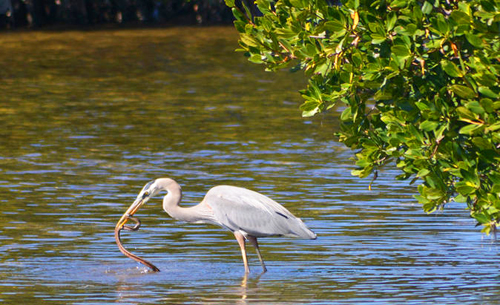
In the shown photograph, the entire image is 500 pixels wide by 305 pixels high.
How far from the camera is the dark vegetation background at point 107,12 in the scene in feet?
207

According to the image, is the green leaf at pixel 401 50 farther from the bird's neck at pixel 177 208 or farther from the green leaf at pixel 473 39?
the bird's neck at pixel 177 208

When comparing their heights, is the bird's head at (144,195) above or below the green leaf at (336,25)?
below

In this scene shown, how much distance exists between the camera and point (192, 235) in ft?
46.6

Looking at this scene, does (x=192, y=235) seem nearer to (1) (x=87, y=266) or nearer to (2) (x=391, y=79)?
(1) (x=87, y=266)

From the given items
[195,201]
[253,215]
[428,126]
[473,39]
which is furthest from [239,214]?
[195,201]

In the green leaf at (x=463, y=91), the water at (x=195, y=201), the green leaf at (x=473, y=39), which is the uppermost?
the green leaf at (x=473, y=39)

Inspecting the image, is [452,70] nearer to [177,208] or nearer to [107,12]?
[177,208]

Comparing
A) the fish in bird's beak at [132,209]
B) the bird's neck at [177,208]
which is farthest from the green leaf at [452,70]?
the fish in bird's beak at [132,209]

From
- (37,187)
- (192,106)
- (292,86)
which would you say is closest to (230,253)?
(37,187)

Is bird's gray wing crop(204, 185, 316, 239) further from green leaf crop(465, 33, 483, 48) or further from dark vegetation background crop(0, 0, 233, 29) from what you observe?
dark vegetation background crop(0, 0, 233, 29)

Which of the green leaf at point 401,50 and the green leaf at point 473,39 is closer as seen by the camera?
the green leaf at point 473,39

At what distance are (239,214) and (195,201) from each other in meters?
4.04

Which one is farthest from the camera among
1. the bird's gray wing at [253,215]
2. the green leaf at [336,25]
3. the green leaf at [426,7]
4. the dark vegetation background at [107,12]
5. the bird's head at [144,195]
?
the dark vegetation background at [107,12]

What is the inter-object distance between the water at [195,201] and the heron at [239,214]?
0.34m
